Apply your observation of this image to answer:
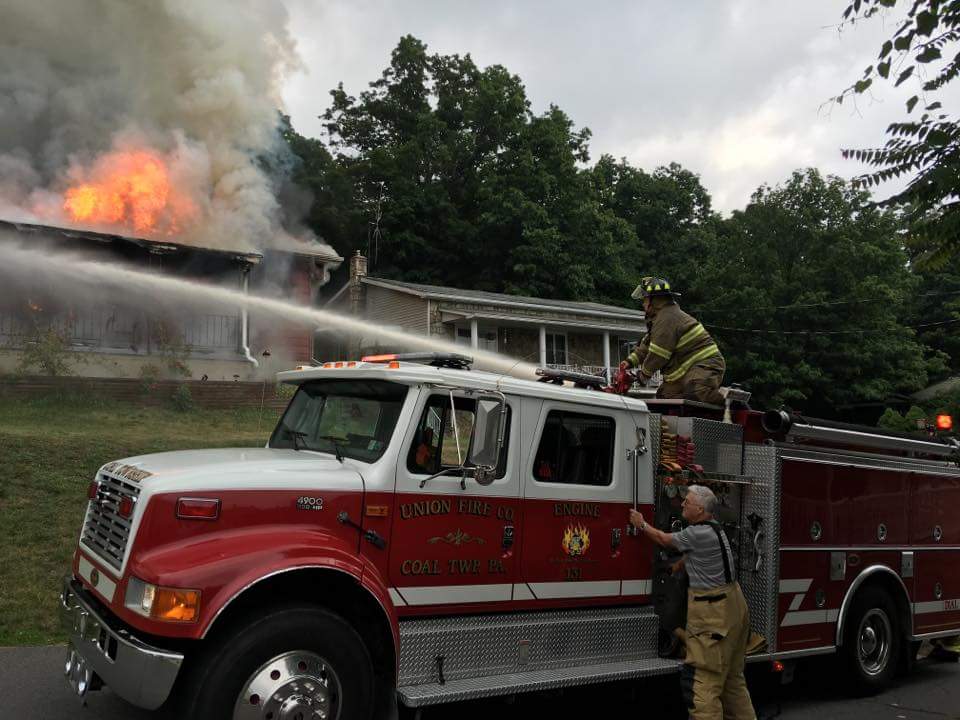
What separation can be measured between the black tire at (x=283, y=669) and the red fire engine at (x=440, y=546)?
0.03ft

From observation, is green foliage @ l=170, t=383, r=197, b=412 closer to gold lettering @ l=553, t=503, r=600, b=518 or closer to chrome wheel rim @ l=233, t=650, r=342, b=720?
gold lettering @ l=553, t=503, r=600, b=518

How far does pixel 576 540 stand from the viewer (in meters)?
5.71

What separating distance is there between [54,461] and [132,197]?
11.2 m

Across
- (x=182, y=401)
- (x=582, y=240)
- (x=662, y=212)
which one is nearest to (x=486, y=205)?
(x=582, y=240)

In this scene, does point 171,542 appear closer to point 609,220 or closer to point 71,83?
point 71,83

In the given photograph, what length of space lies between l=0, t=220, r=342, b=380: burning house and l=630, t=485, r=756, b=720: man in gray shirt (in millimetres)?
A: 15285

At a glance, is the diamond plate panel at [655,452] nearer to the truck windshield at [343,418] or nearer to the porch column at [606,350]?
the truck windshield at [343,418]

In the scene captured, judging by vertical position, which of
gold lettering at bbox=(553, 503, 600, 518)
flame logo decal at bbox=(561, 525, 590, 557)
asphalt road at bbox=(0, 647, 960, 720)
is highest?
gold lettering at bbox=(553, 503, 600, 518)

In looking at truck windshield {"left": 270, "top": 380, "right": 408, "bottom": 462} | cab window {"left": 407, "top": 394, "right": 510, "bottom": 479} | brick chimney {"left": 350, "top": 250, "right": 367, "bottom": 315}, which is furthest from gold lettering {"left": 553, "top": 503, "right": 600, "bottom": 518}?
brick chimney {"left": 350, "top": 250, "right": 367, "bottom": 315}

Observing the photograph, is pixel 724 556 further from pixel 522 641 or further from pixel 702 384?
A: pixel 702 384

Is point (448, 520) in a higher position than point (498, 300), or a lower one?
lower

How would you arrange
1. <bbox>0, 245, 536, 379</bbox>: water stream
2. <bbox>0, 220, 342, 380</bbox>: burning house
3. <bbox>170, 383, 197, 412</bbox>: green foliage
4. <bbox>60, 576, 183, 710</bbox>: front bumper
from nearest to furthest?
<bbox>60, 576, 183, 710</bbox>: front bumper
<bbox>170, 383, 197, 412</bbox>: green foliage
<bbox>0, 220, 342, 380</bbox>: burning house
<bbox>0, 245, 536, 379</bbox>: water stream

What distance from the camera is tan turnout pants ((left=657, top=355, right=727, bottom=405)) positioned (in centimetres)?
685

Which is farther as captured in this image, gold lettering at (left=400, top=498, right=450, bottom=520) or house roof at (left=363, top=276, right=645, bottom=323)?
house roof at (left=363, top=276, right=645, bottom=323)
